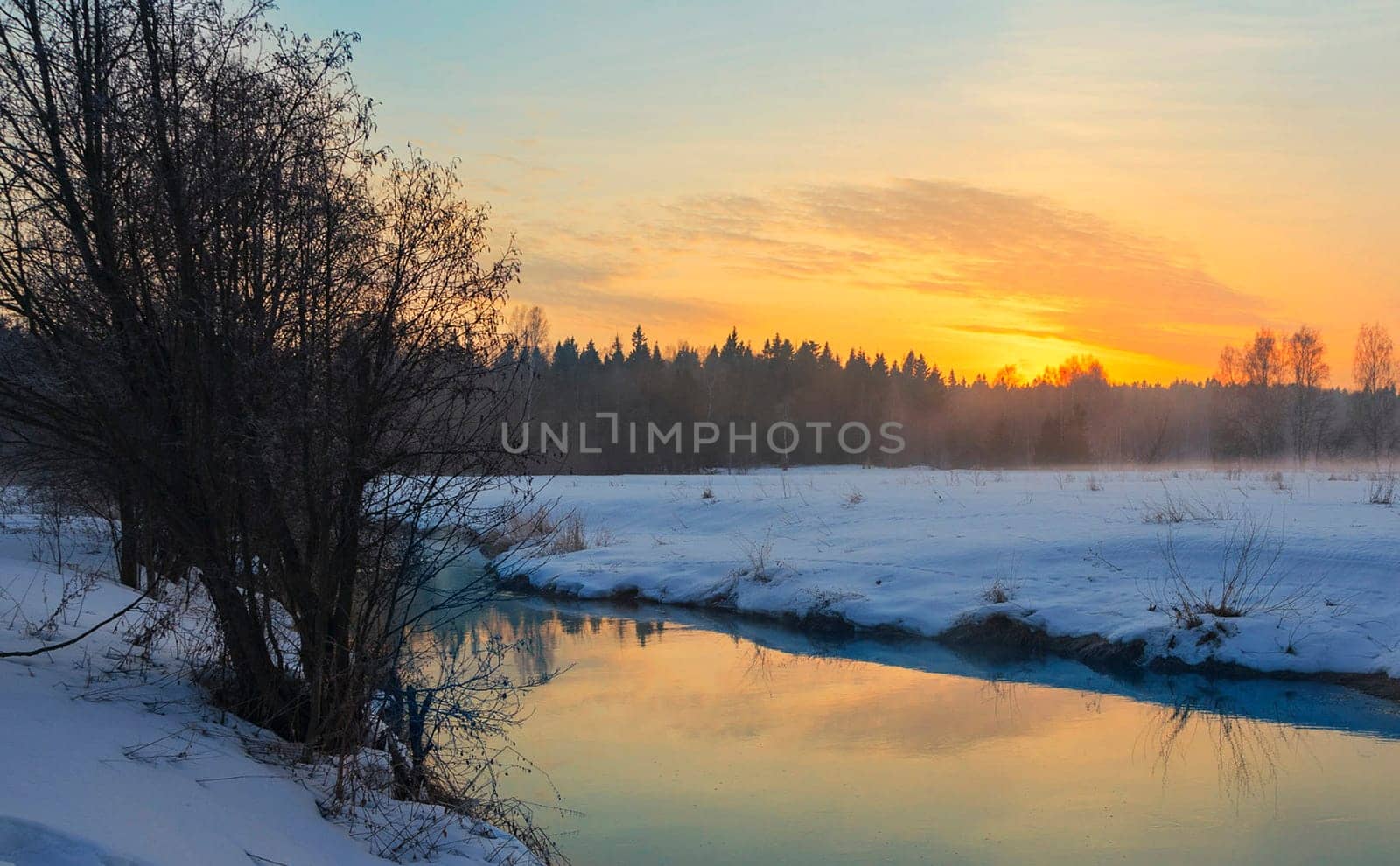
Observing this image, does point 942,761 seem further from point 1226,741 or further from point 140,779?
point 140,779

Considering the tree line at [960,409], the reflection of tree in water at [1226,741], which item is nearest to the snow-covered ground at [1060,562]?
the reflection of tree in water at [1226,741]

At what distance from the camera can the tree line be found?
6166 centimetres

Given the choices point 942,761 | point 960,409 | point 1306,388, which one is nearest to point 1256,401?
point 1306,388

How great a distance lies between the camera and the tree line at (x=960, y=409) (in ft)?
202

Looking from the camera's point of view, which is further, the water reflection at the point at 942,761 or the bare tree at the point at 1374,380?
the bare tree at the point at 1374,380

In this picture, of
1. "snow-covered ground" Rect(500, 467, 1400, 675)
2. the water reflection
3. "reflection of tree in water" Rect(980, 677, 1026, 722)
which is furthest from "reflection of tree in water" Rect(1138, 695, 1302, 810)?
"snow-covered ground" Rect(500, 467, 1400, 675)

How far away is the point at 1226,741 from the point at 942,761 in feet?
9.62

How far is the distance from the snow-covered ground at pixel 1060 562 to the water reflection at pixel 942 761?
87cm

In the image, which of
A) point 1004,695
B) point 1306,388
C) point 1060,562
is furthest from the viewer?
point 1306,388

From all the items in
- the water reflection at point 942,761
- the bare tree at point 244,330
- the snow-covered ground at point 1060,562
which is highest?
the bare tree at point 244,330

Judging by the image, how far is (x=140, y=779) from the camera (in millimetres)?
4918

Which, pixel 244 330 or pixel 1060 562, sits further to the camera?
pixel 1060 562

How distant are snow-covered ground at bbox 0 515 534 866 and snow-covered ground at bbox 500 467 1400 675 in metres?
9.48

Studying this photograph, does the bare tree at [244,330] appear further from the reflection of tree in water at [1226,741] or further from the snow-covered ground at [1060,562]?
the snow-covered ground at [1060,562]
